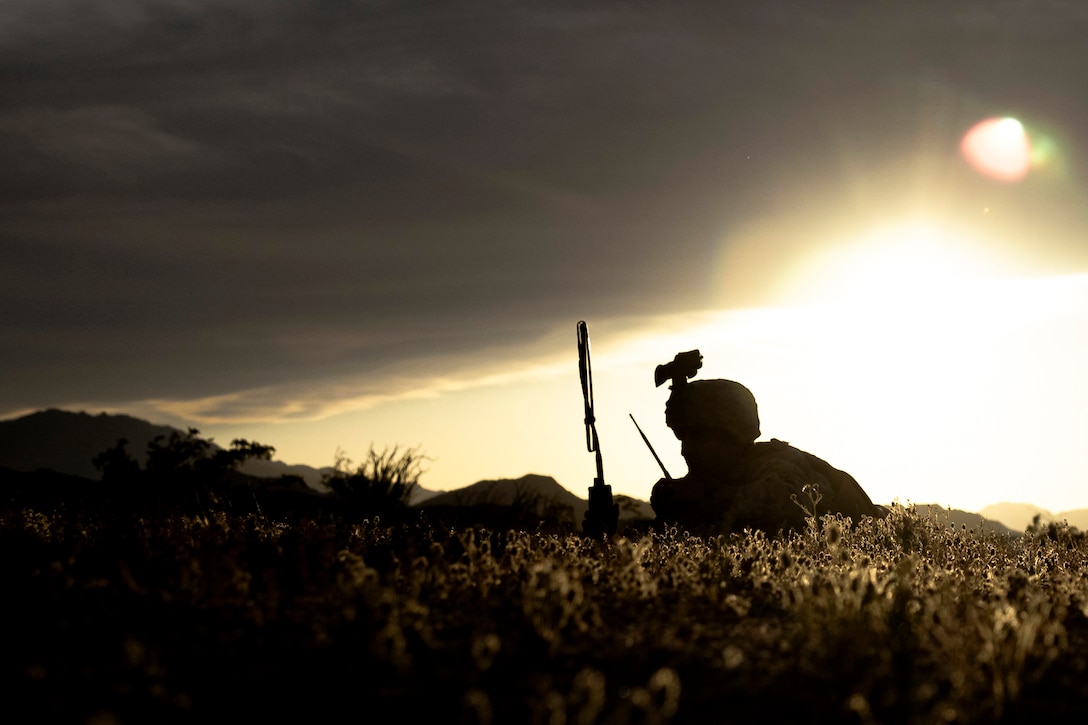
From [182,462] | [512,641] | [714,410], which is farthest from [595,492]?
[182,462]

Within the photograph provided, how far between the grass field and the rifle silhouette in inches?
237

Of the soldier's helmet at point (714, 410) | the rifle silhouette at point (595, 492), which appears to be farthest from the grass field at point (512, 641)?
the soldier's helmet at point (714, 410)

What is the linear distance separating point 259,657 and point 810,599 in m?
3.80

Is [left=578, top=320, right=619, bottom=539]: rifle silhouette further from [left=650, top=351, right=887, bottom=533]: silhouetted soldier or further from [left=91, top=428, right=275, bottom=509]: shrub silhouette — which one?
[left=91, top=428, right=275, bottom=509]: shrub silhouette

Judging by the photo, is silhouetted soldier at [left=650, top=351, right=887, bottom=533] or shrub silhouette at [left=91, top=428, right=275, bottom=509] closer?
silhouetted soldier at [left=650, top=351, right=887, bottom=533]

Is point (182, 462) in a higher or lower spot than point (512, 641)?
higher

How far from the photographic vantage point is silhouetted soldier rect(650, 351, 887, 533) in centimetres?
1780

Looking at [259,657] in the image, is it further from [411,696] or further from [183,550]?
[183,550]

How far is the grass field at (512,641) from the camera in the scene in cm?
505

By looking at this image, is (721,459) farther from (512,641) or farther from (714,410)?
(512,641)

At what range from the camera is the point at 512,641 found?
239 inches

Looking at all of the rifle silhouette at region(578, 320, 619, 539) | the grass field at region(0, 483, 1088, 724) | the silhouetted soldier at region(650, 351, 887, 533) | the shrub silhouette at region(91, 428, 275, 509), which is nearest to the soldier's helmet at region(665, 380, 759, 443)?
the silhouetted soldier at region(650, 351, 887, 533)

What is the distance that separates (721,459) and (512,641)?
13.3 metres

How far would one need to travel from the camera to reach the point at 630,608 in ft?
23.9
